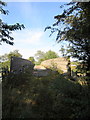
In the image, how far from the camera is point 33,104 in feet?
8.02

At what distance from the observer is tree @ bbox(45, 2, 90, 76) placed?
219cm

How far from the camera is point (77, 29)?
2320mm

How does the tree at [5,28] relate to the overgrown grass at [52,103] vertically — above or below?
above

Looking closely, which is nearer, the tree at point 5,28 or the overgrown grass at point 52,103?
the overgrown grass at point 52,103

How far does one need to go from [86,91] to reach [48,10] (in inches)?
113

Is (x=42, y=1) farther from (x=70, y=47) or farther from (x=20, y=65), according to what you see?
(x=20, y=65)

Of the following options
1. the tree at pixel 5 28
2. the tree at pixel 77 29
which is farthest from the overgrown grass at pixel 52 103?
the tree at pixel 5 28

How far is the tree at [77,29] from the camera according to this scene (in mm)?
2191

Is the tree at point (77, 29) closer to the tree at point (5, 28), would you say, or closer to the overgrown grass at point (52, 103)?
the overgrown grass at point (52, 103)

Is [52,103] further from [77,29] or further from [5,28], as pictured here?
[5,28]

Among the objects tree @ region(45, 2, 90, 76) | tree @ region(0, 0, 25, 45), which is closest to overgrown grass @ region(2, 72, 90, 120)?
tree @ region(45, 2, 90, 76)

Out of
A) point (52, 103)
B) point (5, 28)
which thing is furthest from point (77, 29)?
point (5, 28)

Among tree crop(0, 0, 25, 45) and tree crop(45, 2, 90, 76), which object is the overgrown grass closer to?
tree crop(45, 2, 90, 76)

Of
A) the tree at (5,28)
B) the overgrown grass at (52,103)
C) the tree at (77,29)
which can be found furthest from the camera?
the tree at (5,28)
